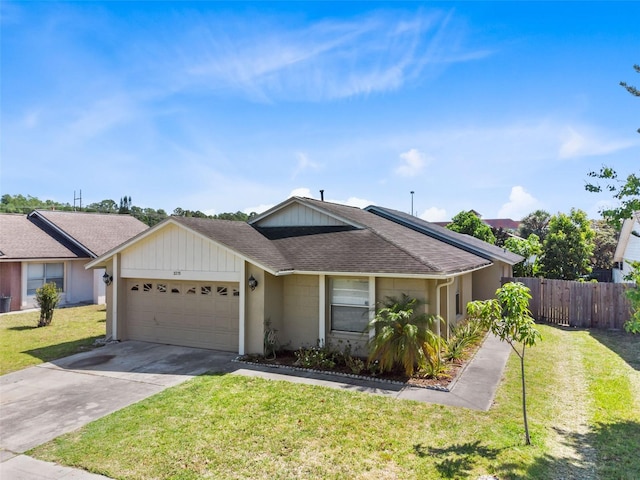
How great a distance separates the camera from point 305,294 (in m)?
11.1

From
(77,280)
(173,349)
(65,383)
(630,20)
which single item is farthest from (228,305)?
(77,280)

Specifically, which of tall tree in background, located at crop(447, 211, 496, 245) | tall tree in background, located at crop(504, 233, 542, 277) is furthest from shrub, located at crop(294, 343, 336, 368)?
tall tree in background, located at crop(447, 211, 496, 245)

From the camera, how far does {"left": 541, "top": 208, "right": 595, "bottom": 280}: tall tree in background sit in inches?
862

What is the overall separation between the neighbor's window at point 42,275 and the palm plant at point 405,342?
63.8 ft

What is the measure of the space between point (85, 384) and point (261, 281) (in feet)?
15.5

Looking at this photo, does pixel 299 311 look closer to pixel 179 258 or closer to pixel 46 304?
pixel 179 258

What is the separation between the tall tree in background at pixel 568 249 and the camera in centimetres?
2189

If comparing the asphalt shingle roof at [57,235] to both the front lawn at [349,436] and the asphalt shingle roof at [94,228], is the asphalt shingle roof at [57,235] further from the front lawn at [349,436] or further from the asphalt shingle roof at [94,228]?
the front lawn at [349,436]

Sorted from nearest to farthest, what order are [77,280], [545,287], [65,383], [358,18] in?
[65,383] < [358,18] < [545,287] < [77,280]

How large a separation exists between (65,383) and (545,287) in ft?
55.0

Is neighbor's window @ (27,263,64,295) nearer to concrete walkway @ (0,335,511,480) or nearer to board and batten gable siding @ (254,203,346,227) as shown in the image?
concrete walkway @ (0,335,511,480)

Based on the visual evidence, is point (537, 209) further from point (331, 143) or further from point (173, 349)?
point (173, 349)

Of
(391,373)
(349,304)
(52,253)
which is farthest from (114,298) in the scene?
(52,253)

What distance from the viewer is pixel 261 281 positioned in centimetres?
1064
